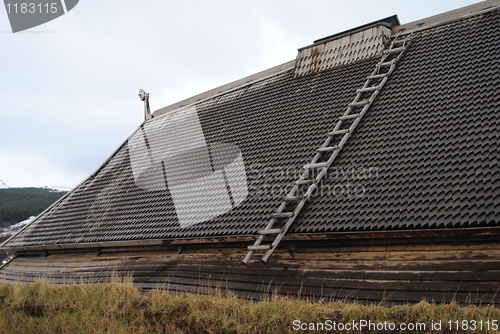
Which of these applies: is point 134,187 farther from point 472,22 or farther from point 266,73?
point 472,22

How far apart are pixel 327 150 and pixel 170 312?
476 cm

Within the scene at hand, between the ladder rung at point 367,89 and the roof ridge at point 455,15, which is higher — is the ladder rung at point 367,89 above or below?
below

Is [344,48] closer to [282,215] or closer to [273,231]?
[282,215]

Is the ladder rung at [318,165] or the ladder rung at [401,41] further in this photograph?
the ladder rung at [401,41]

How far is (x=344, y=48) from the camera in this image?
43.8 feet

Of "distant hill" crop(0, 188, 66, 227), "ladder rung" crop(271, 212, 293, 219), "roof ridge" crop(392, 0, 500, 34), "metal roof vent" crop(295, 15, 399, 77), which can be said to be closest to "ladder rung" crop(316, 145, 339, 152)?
"ladder rung" crop(271, 212, 293, 219)

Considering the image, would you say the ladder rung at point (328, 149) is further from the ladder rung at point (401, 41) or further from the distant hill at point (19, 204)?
the distant hill at point (19, 204)

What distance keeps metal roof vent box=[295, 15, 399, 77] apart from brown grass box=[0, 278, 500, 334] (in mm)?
8197

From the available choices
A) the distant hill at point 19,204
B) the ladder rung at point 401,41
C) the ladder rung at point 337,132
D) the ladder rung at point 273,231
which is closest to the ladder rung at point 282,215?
the ladder rung at point 273,231

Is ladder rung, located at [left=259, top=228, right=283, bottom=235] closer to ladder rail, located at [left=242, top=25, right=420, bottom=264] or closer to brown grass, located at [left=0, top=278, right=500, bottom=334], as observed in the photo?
ladder rail, located at [left=242, top=25, right=420, bottom=264]

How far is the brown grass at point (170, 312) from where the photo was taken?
6.00 m

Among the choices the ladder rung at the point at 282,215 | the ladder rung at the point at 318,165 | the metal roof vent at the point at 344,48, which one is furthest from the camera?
the metal roof vent at the point at 344,48

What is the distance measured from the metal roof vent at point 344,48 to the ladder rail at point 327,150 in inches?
20.0

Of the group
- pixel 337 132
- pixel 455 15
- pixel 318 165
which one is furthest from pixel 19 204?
pixel 455 15
